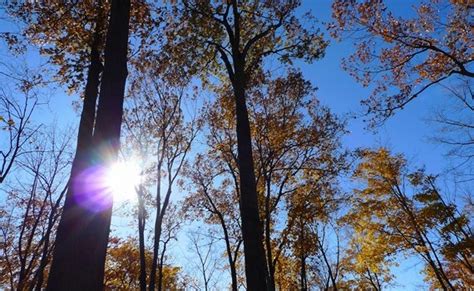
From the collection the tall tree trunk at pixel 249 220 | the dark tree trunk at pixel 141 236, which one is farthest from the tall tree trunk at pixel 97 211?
the dark tree trunk at pixel 141 236

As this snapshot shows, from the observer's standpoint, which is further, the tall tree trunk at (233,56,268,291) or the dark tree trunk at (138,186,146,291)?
the dark tree trunk at (138,186,146,291)

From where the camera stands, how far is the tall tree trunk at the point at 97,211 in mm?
3287

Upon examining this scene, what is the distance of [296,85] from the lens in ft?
52.9

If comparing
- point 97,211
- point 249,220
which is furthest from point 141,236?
point 97,211

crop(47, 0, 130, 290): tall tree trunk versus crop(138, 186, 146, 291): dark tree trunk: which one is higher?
crop(138, 186, 146, 291): dark tree trunk

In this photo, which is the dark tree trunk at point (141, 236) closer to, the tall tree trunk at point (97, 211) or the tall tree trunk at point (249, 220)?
the tall tree trunk at point (249, 220)

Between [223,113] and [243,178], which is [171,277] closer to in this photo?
[223,113]

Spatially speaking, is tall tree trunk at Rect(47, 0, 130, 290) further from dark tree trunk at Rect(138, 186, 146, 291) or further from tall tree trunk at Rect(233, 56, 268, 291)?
dark tree trunk at Rect(138, 186, 146, 291)

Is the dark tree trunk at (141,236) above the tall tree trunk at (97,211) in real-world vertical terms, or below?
above

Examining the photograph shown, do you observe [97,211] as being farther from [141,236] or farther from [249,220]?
[141,236]

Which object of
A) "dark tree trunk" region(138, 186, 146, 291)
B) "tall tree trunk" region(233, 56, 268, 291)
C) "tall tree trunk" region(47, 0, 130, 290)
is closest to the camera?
"tall tree trunk" region(47, 0, 130, 290)

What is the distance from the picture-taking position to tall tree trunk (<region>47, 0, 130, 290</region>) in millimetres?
3287

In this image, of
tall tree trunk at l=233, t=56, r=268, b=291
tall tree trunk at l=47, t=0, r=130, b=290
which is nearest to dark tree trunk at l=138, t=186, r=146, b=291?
tall tree trunk at l=233, t=56, r=268, b=291

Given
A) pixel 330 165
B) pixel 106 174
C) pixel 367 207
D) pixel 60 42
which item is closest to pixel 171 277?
pixel 367 207
